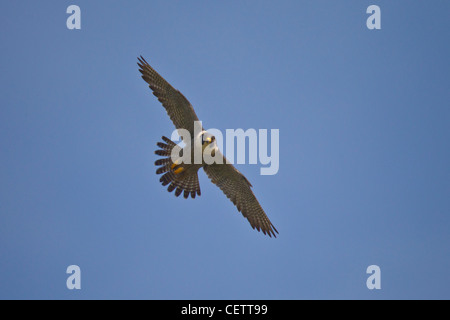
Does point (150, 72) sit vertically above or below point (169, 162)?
above

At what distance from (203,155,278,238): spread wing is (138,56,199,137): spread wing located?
121cm

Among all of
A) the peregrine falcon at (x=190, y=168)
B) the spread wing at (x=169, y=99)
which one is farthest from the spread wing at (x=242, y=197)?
the spread wing at (x=169, y=99)

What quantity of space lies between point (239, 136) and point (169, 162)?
5.46 feet

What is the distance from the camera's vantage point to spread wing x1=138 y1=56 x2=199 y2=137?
425 inches

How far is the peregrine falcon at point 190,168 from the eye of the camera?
35.5 feet

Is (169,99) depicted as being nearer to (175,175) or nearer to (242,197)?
(175,175)

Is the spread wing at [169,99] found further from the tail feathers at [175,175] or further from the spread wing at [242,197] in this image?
the spread wing at [242,197]

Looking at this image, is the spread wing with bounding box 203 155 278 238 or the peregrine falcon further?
the spread wing with bounding box 203 155 278 238

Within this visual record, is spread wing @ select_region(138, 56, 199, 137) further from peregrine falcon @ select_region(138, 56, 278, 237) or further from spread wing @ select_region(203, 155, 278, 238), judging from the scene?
spread wing @ select_region(203, 155, 278, 238)

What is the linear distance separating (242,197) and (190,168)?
1.38 meters

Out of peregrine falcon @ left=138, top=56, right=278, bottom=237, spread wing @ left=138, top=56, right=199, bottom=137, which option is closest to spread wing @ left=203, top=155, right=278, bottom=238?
peregrine falcon @ left=138, top=56, right=278, bottom=237
